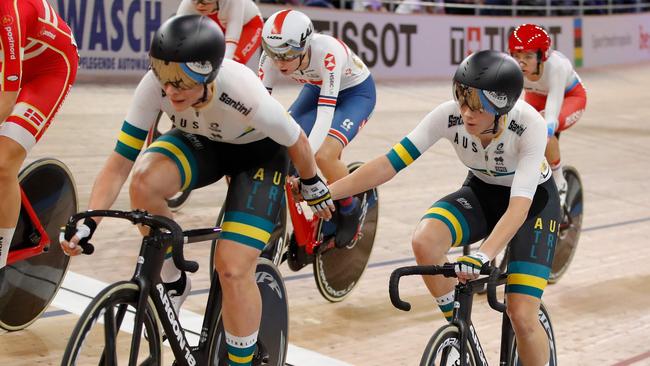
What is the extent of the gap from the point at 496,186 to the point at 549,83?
2072 millimetres

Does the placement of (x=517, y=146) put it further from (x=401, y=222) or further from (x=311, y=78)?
(x=401, y=222)

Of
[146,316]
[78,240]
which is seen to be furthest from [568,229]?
[78,240]

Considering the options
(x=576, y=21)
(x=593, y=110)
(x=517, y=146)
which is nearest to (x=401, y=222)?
(x=517, y=146)

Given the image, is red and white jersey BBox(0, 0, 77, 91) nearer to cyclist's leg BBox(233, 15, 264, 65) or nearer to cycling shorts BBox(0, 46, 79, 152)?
cycling shorts BBox(0, 46, 79, 152)

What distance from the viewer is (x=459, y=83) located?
328cm

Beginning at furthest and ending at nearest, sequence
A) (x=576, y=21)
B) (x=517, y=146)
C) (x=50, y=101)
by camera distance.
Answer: (x=576, y=21)
(x=50, y=101)
(x=517, y=146)

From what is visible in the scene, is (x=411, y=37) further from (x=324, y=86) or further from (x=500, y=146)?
(x=500, y=146)

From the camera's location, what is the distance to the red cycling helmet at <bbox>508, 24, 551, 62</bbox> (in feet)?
17.1

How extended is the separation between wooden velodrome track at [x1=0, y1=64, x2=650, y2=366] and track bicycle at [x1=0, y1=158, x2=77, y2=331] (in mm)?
115

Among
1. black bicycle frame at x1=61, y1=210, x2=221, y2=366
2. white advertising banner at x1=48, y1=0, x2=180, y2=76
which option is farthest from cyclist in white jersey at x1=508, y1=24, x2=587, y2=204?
white advertising banner at x1=48, y1=0, x2=180, y2=76

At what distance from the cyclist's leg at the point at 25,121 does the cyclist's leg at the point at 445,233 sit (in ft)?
A: 4.84

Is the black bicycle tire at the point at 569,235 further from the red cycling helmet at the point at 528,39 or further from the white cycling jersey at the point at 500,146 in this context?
the white cycling jersey at the point at 500,146

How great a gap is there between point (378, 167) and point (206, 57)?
97 centimetres

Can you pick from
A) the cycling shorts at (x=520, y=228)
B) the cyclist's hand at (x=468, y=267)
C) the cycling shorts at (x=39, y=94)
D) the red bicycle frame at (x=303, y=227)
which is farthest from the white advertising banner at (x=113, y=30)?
the cyclist's hand at (x=468, y=267)
